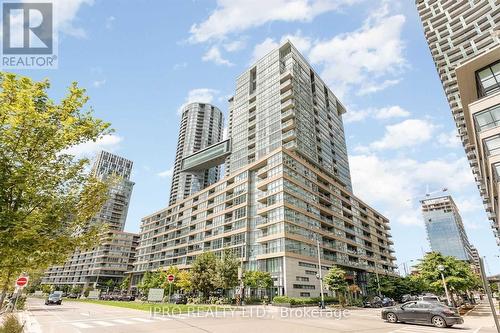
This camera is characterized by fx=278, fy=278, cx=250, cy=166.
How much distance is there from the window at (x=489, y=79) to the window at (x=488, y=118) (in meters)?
1.88

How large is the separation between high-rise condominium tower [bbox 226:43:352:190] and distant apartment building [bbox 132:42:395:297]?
0.29m

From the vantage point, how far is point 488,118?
23938mm

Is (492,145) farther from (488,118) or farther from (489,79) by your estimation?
(489,79)

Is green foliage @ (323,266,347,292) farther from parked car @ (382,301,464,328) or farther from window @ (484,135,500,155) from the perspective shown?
window @ (484,135,500,155)

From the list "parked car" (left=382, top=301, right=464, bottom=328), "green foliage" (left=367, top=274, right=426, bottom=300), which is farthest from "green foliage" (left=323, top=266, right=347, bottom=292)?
"green foliage" (left=367, top=274, right=426, bottom=300)

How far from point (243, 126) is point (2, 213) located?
69.9m

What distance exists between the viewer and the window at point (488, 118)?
23438 millimetres

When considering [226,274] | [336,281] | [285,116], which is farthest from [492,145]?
[285,116]

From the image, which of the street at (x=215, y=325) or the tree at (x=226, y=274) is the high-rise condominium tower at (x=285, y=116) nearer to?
the tree at (x=226, y=274)

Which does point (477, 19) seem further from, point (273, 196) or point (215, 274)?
point (215, 274)

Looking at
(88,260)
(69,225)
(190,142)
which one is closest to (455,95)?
(69,225)

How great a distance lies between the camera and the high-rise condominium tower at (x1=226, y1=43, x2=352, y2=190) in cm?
6581

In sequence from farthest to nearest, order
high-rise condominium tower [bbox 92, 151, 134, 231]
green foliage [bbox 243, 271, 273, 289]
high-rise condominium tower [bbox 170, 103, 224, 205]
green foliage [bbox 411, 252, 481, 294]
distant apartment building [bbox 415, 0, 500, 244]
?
high-rise condominium tower [bbox 92, 151, 134, 231] < high-rise condominium tower [bbox 170, 103, 224, 205] < distant apartment building [bbox 415, 0, 500, 244] < green foliage [bbox 243, 271, 273, 289] < green foliage [bbox 411, 252, 481, 294]

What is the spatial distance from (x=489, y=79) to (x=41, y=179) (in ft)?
110
